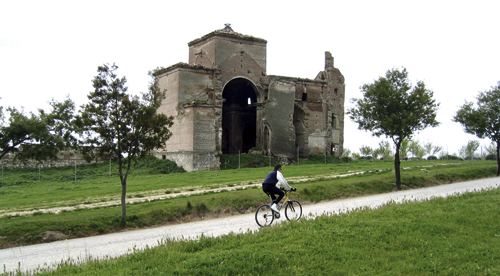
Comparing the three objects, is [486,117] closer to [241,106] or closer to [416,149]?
[241,106]

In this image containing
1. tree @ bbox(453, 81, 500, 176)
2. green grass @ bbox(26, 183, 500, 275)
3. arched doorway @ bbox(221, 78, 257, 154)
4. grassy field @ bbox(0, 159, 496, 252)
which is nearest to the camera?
green grass @ bbox(26, 183, 500, 275)

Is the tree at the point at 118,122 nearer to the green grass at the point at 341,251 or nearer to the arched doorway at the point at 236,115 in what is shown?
the green grass at the point at 341,251

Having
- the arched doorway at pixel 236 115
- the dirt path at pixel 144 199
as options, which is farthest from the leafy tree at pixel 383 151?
the dirt path at pixel 144 199

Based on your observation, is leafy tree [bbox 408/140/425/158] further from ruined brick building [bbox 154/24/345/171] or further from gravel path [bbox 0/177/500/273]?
gravel path [bbox 0/177/500/273]

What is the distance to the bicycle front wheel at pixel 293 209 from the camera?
53.8 feet

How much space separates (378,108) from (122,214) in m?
16.1

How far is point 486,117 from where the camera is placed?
34812mm

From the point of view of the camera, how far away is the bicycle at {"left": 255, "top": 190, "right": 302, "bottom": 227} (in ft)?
51.0

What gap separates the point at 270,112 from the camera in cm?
4906

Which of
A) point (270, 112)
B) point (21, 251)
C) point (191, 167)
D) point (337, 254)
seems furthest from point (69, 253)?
point (270, 112)

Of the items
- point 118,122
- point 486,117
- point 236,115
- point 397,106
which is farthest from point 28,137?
point 236,115

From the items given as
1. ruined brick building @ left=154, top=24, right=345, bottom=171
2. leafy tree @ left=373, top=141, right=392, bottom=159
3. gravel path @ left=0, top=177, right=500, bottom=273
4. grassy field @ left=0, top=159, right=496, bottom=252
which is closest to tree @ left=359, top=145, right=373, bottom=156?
leafy tree @ left=373, top=141, right=392, bottom=159

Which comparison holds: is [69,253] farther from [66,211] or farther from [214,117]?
[214,117]

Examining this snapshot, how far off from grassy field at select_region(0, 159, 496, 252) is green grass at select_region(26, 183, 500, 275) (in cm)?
695
